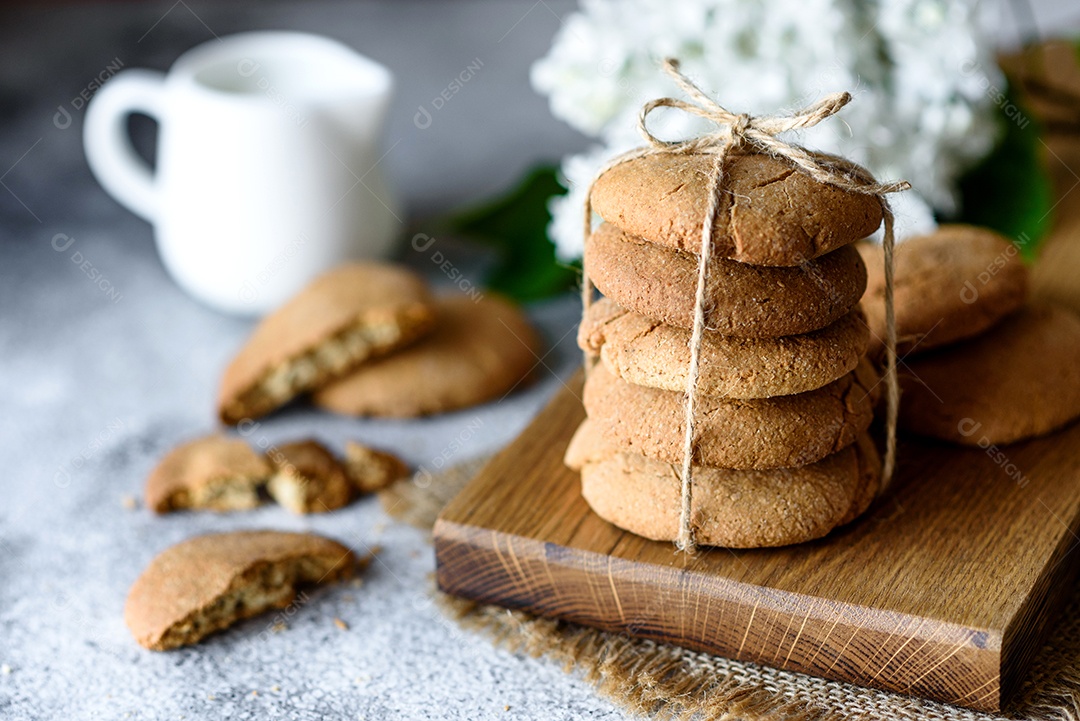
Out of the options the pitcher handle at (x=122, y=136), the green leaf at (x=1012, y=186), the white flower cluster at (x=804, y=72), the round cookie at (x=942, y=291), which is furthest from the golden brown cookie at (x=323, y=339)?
the green leaf at (x=1012, y=186)

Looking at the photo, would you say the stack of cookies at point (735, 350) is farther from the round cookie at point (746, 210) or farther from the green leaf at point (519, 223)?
the green leaf at point (519, 223)

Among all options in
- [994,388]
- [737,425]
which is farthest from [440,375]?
[994,388]

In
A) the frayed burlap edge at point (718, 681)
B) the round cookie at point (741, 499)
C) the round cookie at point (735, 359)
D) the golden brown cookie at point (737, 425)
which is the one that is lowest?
the frayed burlap edge at point (718, 681)

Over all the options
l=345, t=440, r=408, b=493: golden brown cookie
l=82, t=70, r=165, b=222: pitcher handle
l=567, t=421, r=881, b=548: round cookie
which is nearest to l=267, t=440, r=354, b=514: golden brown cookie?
l=345, t=440, r=408, b=493: golden brown cookie

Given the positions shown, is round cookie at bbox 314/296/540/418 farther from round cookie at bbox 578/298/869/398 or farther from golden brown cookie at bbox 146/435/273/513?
round cookie at bbox 578/298/869/398

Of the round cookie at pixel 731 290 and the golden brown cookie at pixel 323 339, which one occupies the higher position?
Result: the round cookie at pixel 731 290

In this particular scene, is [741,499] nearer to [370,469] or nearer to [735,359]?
[735,359]

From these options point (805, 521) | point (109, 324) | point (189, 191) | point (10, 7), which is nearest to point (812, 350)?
point (805, 521)

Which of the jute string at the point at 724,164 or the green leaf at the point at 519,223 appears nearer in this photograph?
the jute string at the point at 724,164
